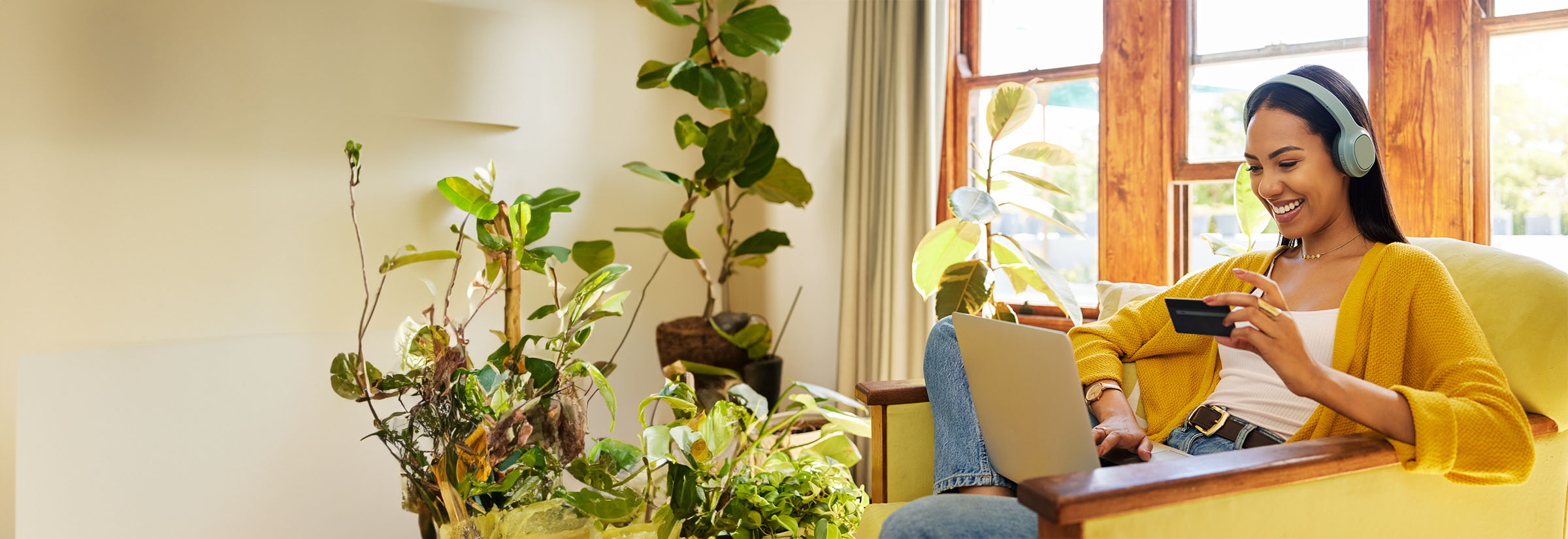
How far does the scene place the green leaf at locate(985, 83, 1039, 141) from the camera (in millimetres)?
2145

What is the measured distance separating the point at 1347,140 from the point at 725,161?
1571 millimetres

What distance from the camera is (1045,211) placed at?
218cm

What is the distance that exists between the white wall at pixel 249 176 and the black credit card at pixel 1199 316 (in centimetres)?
198

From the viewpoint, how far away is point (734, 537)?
1693 millimetres

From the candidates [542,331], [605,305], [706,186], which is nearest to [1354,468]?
[605,305]

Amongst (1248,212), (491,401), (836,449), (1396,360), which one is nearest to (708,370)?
(836,449)

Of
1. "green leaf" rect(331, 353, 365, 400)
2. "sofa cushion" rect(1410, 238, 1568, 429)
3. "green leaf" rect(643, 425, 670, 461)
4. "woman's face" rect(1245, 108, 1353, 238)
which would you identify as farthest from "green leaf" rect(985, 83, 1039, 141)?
"green leaf" rect(331, 353, 365, 400)

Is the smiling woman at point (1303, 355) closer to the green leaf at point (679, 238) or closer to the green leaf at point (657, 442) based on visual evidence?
the green leaf at point (657, 442)

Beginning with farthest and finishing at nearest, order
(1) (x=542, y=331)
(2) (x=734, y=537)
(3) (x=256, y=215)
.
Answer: (1) (x=542, y=331)
(3) (x=256, y=215)
(2) (x=734, y=537)

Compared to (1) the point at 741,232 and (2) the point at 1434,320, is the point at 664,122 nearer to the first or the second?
(1) the point at 741,232

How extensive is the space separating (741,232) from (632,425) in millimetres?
829

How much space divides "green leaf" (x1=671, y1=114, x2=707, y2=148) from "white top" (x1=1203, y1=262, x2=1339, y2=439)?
1578 millimetres

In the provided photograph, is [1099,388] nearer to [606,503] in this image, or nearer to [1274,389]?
[1274,389]

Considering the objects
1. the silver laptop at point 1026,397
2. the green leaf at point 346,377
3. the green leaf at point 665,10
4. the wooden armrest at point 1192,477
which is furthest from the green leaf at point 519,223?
the wooden armrest at point 1192,477
